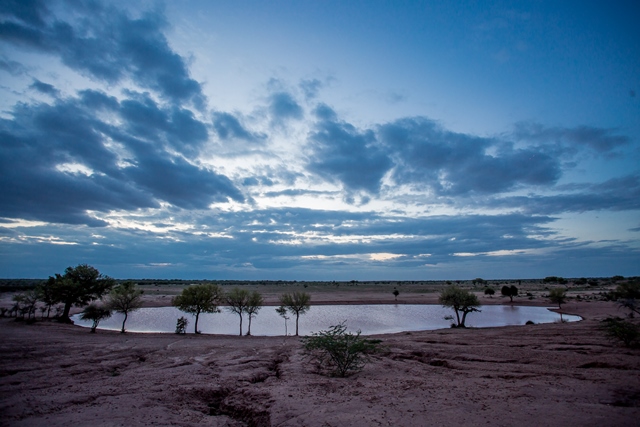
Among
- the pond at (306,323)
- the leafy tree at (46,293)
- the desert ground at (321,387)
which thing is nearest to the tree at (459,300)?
the pond at (306,323)

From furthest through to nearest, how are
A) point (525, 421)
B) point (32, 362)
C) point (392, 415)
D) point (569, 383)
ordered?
point (32, 362), point (569, 383), point (392, 415), point (525, 421)

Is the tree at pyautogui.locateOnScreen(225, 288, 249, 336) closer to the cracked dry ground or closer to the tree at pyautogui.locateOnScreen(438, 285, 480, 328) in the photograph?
the cracked dry ground

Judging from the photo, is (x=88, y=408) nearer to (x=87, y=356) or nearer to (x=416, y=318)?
(x=87, y=356)

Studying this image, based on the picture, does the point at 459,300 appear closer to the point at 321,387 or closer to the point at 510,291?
the point at 321,387

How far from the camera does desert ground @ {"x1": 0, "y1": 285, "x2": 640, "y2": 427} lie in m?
9.50

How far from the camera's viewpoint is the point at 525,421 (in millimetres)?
8742

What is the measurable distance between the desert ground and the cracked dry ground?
52 millimetres

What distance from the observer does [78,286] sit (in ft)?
133

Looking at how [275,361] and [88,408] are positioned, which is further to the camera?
[275,361]

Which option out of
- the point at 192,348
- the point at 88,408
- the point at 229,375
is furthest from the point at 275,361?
the point at 88,408

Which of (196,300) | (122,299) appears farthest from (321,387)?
(122,299)

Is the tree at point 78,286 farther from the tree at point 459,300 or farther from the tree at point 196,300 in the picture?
the tree at point 459,300

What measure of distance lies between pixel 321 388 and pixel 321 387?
15 centimetres

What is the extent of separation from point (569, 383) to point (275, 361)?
45.1 ft
